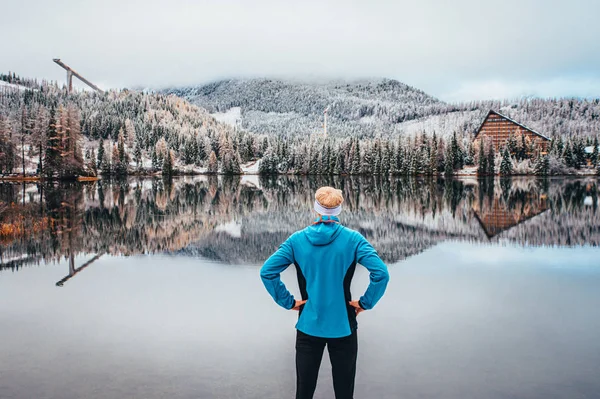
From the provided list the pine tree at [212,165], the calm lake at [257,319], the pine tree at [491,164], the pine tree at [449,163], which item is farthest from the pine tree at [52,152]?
the pine tree at [491,164]

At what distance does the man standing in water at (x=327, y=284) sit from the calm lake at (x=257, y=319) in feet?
4.07

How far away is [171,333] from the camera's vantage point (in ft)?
25.2

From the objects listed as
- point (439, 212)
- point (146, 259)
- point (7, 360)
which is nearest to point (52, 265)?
point (146, 259)

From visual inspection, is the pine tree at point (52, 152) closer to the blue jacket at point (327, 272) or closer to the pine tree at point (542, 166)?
the blue jacket at point (327, 272)

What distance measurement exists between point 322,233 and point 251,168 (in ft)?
449

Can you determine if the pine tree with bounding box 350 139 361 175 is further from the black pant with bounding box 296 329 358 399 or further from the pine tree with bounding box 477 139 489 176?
the black pant with bounding box 296 329 358 399

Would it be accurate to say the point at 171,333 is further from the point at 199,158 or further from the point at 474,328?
the point at 199,158

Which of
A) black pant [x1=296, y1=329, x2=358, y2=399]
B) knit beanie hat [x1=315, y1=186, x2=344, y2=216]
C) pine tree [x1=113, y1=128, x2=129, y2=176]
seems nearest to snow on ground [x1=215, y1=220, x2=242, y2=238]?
black pant [x1=296, y1=329, x2=358, y2=399]

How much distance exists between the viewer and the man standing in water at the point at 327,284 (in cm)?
432

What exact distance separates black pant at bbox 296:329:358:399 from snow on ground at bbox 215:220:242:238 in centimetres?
1417

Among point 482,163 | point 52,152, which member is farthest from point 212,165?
point 482,163

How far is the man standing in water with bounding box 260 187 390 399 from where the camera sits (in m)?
4.32

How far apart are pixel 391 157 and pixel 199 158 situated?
185ft

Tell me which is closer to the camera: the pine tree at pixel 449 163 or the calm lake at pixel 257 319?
the calm lake at pixel 257 319
